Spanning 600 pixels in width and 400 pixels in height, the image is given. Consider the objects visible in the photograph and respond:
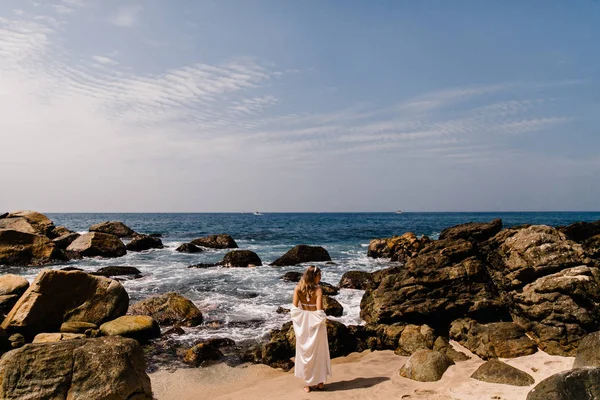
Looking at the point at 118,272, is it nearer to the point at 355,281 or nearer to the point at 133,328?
the point at 133,328

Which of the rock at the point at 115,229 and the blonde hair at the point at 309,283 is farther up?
the blonde hair at the point at 309,283

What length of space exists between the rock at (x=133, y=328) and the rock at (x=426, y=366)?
707 centimetres

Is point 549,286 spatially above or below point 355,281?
above

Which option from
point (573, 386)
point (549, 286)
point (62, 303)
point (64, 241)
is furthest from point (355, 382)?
point (64, 241)

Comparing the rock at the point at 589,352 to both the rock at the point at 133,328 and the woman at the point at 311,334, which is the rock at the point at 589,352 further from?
the rock at the point at 133,328

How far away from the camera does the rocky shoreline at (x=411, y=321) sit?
5.99 meters

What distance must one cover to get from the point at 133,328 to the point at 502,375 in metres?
9.23

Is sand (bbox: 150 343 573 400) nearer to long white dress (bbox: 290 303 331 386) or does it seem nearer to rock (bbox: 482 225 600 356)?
long white dress (bbox: 290 303 331 386)

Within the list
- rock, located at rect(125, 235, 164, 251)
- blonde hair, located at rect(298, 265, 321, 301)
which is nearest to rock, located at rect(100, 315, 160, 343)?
blonde hair, located at rect(298, 265, 321, 301)

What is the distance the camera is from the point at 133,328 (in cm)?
1107

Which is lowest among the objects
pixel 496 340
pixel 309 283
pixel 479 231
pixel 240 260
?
pixel 240 260

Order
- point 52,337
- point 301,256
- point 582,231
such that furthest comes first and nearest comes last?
point 301,256, point 582,231, point 52,337

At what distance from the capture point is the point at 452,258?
38.7 feet

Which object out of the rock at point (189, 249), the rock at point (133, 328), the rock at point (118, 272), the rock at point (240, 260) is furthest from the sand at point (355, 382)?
the rock at point (189, 249)
